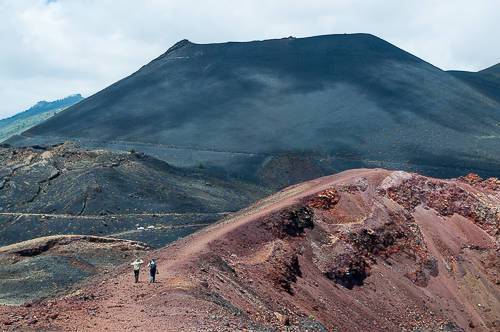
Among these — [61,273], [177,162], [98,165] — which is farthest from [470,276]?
[177,162]

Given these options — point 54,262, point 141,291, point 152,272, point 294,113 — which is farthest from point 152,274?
point 294,113

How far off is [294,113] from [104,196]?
33038mm

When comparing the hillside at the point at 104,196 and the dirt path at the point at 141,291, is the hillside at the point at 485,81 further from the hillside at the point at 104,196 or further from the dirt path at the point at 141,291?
the dirt path at the point at 141,291

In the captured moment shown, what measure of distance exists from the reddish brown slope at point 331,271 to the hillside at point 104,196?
1367 centimetres

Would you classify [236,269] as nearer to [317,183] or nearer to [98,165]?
[317,183]

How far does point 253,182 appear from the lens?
197 feet

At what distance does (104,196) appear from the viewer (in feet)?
147

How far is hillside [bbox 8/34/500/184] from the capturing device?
63.8 metres

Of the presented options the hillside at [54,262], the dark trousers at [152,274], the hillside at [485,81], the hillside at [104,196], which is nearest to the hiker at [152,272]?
the dark trousers at [152,274]

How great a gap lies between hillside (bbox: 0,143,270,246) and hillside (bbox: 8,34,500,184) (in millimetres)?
10509

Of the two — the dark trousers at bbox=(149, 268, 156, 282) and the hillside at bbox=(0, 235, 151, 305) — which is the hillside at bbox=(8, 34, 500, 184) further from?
the dark trousers at bbox=(149, 268, 156, 282)

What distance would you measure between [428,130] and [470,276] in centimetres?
4129

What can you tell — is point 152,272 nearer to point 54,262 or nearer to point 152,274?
point 152,274

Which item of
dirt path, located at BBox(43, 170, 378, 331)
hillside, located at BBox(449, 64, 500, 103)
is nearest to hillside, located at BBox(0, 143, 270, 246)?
dirt path, located at BBox(43, 170, 378, 331)
